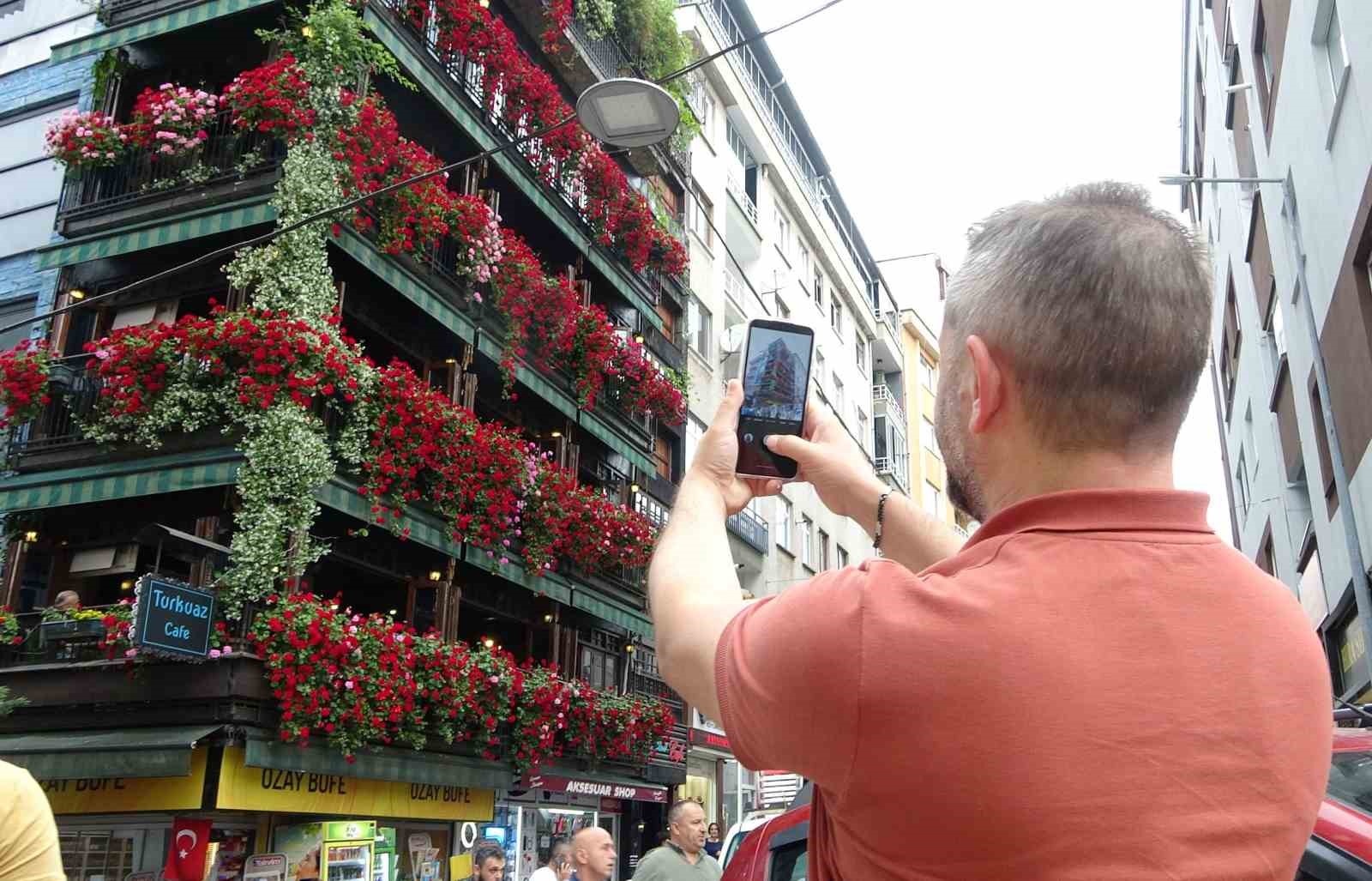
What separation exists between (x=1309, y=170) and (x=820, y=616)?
56.1 ft

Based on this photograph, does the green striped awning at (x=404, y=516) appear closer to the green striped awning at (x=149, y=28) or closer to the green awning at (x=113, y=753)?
the green awning at (x=113, y=753)

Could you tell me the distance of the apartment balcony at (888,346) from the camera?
1994 inches

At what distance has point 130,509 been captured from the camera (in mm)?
17281

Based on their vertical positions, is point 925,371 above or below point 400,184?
above

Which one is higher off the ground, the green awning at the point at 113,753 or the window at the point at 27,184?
the window at the point at 27,184

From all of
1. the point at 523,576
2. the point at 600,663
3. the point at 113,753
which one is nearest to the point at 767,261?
the point at 600,663

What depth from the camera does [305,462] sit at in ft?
50.6

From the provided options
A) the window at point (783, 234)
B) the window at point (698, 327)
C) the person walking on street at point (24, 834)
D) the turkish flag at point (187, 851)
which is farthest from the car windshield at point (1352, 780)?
Result: the window at point (783, 234)

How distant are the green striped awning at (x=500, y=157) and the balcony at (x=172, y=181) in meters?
2.77

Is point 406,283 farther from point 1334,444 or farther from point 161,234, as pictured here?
point 1334,444

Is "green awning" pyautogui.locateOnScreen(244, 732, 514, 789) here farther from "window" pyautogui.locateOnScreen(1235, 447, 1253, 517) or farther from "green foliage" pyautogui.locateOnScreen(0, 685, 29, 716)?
"window" pyautogui.locateOnScreen(1235, 447, 1253, 517)

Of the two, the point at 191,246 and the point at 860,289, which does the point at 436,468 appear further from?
the point at 860,289

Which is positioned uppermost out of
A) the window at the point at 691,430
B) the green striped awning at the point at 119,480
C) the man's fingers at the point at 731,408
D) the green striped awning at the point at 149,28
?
the green striped awning at the point at 149,28

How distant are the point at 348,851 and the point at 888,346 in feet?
130
